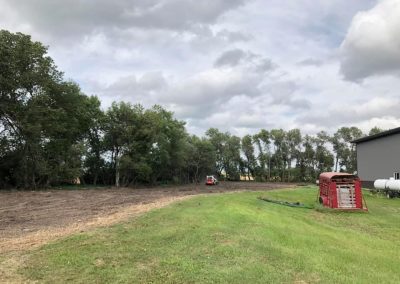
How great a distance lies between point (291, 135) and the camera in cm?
11419

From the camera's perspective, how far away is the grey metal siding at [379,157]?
5144 cm

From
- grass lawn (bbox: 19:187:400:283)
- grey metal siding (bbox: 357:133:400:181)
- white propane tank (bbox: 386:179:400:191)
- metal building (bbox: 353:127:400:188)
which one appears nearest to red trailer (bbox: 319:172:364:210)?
grass lawn (bbox: 19:187:400:283)

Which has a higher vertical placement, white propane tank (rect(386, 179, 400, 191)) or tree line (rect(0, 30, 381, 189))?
tree line (rect(0, 30, 381, 189))

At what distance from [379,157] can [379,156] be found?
119mm

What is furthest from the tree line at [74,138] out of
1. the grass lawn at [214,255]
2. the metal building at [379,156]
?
the grass lawn at [214,255]

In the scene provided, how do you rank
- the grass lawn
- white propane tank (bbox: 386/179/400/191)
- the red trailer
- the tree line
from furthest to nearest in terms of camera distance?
1. the tree line
2. white propane tank (bbox: 386/179/400/191)
3. the red trailer
4. the grass lawn

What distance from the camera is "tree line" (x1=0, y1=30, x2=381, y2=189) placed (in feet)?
154

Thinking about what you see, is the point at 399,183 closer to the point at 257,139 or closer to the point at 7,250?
the point at 7,250

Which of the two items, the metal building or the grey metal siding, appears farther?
the grey metal siding

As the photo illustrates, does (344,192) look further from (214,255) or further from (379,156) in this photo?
(379,156)

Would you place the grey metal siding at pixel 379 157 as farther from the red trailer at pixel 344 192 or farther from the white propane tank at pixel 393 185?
the red trailer at pixel 344 192

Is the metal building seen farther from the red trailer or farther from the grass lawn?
the grass lawn

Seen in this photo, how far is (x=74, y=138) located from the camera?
61.4m

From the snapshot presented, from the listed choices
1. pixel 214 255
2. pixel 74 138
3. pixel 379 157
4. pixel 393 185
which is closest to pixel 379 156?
pixel 379 157
